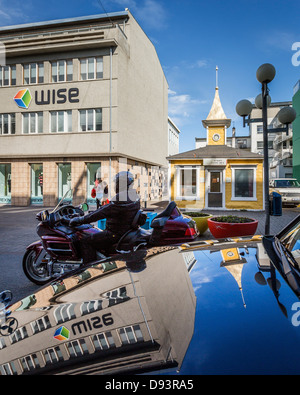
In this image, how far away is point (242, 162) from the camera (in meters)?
14.6

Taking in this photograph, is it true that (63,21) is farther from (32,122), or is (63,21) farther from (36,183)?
(36,183)

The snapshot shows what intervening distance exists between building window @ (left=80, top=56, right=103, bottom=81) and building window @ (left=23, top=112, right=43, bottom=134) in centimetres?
414

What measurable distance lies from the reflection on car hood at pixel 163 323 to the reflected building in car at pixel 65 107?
17.1 meters

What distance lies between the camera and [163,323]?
1.23 m

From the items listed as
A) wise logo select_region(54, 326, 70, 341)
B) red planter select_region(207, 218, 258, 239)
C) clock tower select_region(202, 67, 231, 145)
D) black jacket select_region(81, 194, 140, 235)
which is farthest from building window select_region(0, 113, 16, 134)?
wise logo select_region(54, 326, 70, 341)

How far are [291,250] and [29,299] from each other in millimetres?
1724

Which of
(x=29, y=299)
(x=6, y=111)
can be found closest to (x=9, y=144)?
(x=6, y=111)

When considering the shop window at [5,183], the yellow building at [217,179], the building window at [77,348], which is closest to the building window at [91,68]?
the shop window at [5,183]

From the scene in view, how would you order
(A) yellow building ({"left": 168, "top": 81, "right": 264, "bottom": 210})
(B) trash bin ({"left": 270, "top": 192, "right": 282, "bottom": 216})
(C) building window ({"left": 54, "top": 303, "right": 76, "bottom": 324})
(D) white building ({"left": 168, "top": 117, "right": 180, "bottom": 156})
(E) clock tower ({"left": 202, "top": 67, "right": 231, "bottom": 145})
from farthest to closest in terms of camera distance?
1. (D) white building ({"left": 168, "top": 117, "right": 180, "bottom": 156})
2. (E) clock tower ({"left": 202, "top": 67, "right": 231, "bottom": 145})
3. (A) yellow building ({"left": 168, "top": 81, "right": 264, "bottom": 210})
4. (B) trash bin ({"left": 270, "top": 192, "right": 282, "bottom": 216})
5. (C) building window ({"left": 54, "top": 303, "right": 76, "bottom": 324})

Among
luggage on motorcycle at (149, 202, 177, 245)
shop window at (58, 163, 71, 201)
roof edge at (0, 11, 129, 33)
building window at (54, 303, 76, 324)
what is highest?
roof edge at (0, 11, 129, 33)

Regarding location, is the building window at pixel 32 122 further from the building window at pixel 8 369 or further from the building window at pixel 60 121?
the building window at pixel 8 369

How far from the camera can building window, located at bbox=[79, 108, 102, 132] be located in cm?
1919

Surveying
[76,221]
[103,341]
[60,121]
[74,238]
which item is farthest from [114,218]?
[60,121]

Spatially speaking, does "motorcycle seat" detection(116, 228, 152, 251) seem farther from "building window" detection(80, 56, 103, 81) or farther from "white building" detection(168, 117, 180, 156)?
"white building" detection(168, 117, 180, 156)
